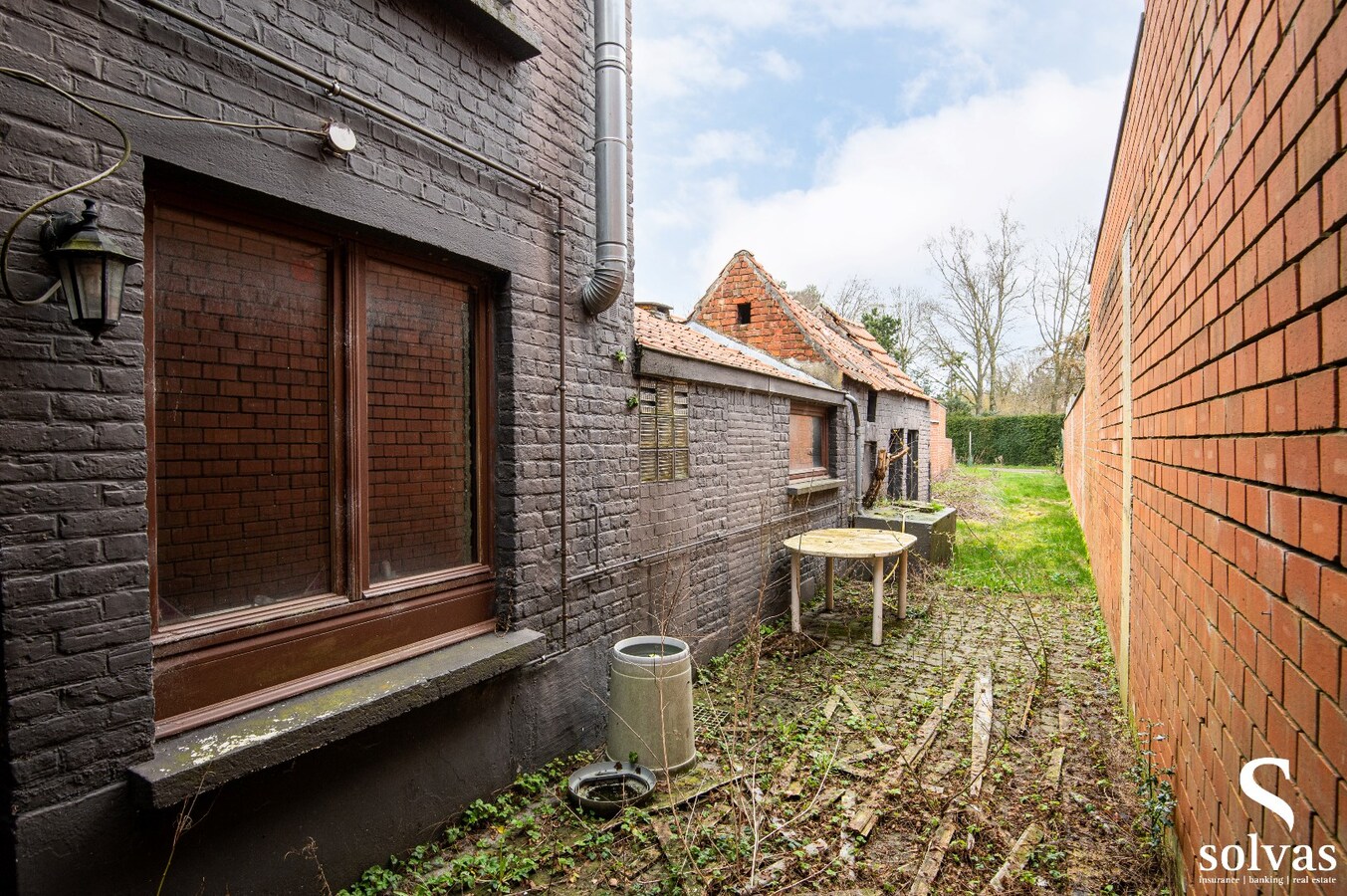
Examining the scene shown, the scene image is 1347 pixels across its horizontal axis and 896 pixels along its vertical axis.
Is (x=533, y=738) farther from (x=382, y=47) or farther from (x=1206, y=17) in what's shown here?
(x=1206, y=17)

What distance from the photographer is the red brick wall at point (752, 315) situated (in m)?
11.2

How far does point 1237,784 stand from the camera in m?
1.82

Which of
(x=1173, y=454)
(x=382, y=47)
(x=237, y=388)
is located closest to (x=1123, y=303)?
(x=1173, y=454)

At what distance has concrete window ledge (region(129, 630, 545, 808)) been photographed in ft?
8.09

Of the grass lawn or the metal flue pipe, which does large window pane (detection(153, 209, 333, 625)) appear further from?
the metal flue pipe

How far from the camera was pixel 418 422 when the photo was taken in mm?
3814

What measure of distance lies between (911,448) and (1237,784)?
13.7 meters

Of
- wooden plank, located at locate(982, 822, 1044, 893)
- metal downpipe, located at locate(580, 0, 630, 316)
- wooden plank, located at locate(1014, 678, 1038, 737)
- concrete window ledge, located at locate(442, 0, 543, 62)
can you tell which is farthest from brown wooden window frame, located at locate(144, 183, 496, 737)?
wooden plank, located at locate(1014, 678, 1038, 737)

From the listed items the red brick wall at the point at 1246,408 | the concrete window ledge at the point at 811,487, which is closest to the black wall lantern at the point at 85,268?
the red brick wall at the point at 1246,408

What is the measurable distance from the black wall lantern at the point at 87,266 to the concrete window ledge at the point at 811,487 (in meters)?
6.96

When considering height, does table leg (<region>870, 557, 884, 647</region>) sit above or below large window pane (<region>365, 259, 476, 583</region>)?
below

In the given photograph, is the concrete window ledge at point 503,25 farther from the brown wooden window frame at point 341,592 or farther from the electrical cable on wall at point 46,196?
the electrical cable on wall at point 46,196

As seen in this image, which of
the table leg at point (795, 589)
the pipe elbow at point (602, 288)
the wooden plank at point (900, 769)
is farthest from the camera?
the table leg at point (795, 589)

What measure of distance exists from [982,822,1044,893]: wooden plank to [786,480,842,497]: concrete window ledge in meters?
4.89
